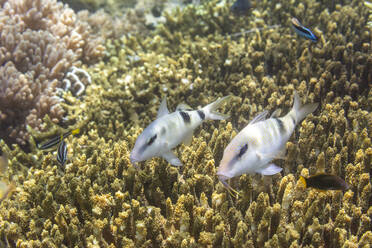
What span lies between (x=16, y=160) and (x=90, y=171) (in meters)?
→ 1.70

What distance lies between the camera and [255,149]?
229 cm

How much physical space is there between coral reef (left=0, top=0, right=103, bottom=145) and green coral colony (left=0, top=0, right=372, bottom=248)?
2cm

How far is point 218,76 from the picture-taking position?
4859 millimetres

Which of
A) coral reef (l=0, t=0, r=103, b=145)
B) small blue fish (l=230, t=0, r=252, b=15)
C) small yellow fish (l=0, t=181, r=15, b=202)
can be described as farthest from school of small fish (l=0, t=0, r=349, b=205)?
small blue fish (l=230, t=0, r=252, b=15)

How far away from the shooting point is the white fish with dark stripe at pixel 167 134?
2391 millimetres

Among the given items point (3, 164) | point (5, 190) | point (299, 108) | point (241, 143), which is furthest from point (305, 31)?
point (3, 164)

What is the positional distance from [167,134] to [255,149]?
2.65 ft

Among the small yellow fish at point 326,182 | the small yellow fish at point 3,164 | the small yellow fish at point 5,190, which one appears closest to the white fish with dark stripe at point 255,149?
the small yellow fish at point 326,182

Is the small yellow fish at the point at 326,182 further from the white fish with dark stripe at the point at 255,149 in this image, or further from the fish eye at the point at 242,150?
the fish eye at the point at 242,150

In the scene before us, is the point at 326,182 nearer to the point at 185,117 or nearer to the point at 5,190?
the point at 185,117

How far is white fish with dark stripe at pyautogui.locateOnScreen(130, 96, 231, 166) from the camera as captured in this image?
239cm

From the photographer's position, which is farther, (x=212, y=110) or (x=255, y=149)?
(x=212, y=110)

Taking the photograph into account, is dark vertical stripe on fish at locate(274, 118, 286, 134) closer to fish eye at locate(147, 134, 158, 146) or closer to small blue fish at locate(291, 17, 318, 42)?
fish eye at locate(147, 134, 158, 146)

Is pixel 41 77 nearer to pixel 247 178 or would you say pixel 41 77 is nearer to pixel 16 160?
pixel 16 160
